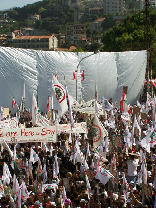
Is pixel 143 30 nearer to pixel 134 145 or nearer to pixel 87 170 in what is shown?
pixel 134 145

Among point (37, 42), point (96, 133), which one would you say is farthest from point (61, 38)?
point (96, 133)

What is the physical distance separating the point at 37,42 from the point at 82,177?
150m

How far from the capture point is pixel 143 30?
52.8 metres

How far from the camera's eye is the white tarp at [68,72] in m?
36.7

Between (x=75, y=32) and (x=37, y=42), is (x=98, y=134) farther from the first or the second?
(x=75, y=32)

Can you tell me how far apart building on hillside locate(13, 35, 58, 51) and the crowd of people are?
453 feet

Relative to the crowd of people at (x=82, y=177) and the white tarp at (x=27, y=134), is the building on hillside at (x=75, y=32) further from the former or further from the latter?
the white tarp at (x=27, y=134)

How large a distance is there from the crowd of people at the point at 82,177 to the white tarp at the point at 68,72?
57.5 feet

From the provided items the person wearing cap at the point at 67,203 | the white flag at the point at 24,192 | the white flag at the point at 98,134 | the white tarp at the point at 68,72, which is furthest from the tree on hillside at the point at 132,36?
the person wearing cap at the point at 67,203

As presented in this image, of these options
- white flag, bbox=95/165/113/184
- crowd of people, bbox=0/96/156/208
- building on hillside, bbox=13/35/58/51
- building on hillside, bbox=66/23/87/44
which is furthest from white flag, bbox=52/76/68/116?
building on hillside, bbox=66/23/87/44

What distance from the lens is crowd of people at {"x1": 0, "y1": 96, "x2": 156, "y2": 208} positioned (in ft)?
39.5

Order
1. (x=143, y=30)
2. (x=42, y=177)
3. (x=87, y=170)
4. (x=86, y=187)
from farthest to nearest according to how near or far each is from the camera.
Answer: (x=143, y=30) < (x=42, y=177) < (x=87, y=170) < (x=86, y=187)

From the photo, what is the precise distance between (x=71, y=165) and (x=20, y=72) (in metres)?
21.7

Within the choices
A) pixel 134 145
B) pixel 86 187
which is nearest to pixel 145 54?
pixel 134 145
